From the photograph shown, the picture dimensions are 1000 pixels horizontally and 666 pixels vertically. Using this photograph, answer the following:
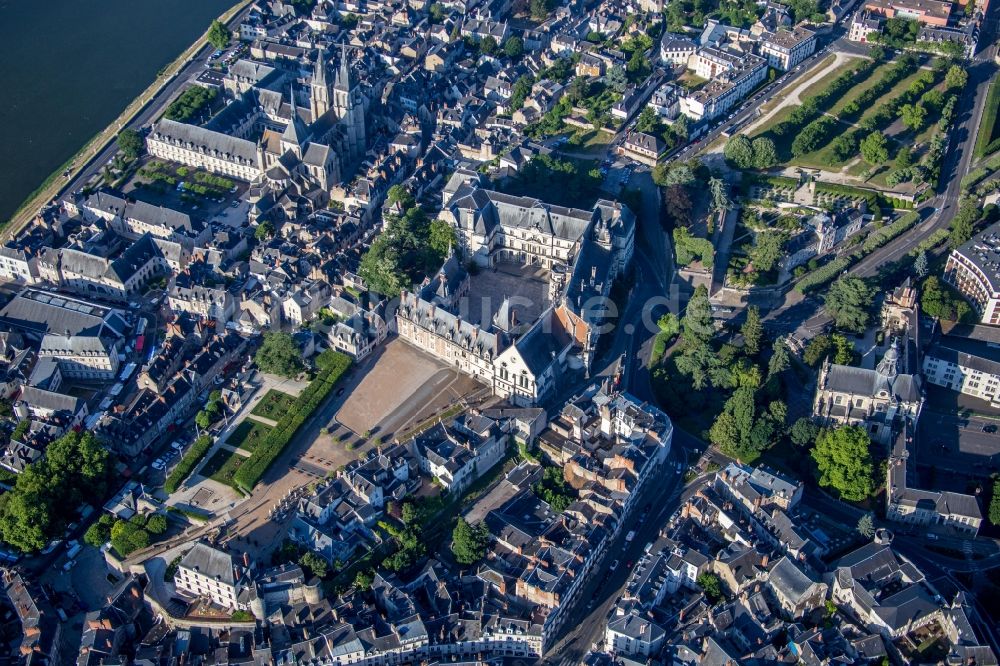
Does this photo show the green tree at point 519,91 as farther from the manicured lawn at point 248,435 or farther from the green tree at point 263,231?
the manicured lawn at point 248,435

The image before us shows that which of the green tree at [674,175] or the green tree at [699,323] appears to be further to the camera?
the green tree at [674,175]

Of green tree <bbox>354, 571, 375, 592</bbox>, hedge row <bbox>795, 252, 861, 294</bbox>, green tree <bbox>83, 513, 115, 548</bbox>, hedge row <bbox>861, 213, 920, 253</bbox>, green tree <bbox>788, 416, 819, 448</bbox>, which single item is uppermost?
hedge row <bbox>861, 213, 920, 253</bbox>

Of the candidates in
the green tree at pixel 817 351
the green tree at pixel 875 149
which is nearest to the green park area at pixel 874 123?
the green tree at pixel 875 149

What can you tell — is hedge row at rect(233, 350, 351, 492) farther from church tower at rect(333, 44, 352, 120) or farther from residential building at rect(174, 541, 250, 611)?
church tower at rect(333, 44, 352, 120)

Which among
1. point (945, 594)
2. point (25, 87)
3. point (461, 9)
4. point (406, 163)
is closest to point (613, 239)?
point (406, 163)

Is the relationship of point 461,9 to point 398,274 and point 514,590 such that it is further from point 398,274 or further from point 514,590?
point 514,590

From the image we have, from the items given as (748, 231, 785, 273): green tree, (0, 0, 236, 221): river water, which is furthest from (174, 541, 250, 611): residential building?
(0, 0, 236, 221): river water
